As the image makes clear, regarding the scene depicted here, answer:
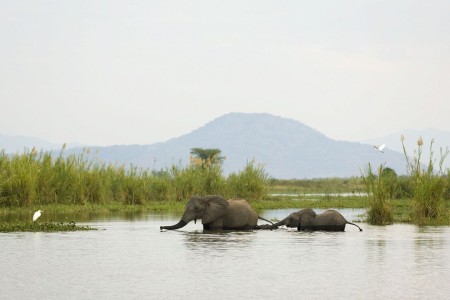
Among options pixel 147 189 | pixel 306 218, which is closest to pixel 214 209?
pixel 306 218

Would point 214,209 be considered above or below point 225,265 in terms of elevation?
above

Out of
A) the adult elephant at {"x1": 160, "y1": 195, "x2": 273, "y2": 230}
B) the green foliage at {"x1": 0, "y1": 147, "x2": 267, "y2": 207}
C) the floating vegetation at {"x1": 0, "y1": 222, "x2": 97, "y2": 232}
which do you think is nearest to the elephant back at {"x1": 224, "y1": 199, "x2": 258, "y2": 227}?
the adult elephant at {"x1": 160, "y1": 195, "x2": 273, "y2": 230}

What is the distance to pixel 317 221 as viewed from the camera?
21.5m

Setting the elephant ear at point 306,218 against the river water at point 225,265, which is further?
the elephant ear at point 306,218

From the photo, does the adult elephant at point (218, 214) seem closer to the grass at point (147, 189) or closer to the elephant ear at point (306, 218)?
the elephant ear at point (306, 218)

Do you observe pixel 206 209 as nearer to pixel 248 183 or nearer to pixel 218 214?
pixel 218 214

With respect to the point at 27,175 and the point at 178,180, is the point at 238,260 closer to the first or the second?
the point at 27,175

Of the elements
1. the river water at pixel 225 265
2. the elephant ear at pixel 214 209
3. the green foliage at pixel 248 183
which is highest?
the green foliage at pixel 248 183

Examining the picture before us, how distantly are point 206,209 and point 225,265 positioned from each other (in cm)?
827

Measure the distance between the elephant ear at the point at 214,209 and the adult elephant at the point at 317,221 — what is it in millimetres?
1452

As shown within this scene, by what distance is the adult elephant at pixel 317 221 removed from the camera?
21.2 metres

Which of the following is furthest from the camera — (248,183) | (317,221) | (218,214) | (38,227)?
(248,183)

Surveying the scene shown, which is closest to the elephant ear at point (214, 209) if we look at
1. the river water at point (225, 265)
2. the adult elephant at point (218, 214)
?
the adult elephant at point (218, 214)

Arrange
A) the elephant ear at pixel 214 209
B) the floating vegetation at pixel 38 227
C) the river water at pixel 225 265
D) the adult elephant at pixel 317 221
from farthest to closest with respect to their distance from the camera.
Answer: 1. the elephant ear at pixel 214 209
2. the adult elephant at pixel 317 221
3. the floating vegetation at pixel 38 227
4. the river water at pixel 225 265
